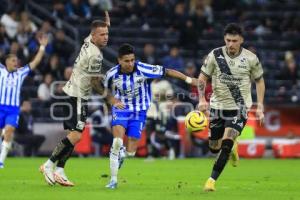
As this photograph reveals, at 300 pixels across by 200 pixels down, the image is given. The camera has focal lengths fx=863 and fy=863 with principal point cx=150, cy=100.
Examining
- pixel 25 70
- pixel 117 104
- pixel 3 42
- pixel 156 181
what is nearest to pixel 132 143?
pixel 156 181

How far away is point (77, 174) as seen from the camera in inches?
650

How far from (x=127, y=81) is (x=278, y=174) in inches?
191

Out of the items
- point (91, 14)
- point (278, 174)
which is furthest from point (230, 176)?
point (91, 14)

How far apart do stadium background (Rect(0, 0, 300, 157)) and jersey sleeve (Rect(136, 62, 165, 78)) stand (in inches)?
407

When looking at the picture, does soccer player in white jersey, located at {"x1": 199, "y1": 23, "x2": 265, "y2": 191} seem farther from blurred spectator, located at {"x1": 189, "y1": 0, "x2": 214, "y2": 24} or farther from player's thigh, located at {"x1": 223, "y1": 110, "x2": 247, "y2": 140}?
blurred spectator, located at {"x1": 189, "y1": 0, "x2": 214, "y2": 24}

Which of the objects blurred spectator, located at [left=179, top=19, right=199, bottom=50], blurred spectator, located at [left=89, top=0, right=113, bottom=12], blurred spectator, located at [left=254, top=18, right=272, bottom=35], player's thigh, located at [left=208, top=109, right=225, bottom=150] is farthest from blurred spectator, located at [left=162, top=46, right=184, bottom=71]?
player's thigh, located at [left=208, top=109, right=225, bottom=150]

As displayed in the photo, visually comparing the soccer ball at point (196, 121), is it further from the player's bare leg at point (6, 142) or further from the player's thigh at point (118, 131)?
the player's bare leg at point (6, 142)

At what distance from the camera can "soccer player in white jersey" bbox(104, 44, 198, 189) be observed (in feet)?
42.9

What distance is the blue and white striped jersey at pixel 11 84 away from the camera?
18.3 metres

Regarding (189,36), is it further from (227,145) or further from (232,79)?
(227,145)

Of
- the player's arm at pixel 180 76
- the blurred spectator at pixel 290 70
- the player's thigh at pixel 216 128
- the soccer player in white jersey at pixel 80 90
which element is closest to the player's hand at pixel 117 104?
the soccer player in white jersey at pixel 80 90

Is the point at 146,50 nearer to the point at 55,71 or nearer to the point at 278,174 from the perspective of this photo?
the point at 55,71

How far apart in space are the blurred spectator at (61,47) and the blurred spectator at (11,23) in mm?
1236

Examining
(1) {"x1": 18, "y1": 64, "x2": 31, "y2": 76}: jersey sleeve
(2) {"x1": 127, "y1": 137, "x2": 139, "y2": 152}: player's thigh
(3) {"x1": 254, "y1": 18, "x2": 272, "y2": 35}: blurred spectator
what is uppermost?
(3) {"x1": 254, "y1": 18, "x2": 272, "y2": 35}: blurred spectator
